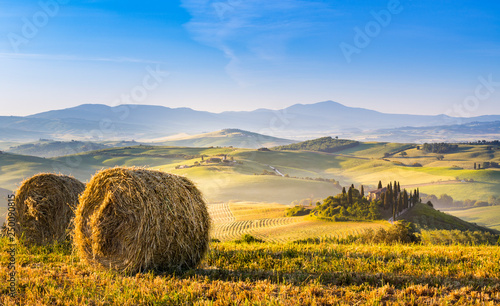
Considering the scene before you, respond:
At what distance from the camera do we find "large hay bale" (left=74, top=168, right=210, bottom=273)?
802 centimetres

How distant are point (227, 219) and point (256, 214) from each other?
21.9 ft

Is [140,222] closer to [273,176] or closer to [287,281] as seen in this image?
[287,281]

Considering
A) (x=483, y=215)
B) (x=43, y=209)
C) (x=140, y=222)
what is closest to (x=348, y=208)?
(x=43, y=209)

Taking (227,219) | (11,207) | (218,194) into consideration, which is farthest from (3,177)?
(11,207)

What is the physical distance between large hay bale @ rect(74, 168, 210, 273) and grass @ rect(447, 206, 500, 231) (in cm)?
12555

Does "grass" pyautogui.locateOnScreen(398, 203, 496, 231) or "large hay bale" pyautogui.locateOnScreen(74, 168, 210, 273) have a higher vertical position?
"large hay bale" pyautogui.locateOnScreen(74, 168, 210, 273)

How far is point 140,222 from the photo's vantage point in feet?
26.2

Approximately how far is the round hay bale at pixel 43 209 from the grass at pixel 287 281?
2.59 m

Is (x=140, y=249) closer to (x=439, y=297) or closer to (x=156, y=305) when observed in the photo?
(x=156, y=305)

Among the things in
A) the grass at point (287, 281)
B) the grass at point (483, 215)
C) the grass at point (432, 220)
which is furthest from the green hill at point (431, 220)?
the grass at point (287, 281)

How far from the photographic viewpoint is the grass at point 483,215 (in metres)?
114

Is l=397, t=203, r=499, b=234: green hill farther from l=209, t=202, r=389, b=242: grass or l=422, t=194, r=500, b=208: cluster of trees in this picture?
l=422, t=194, r=500, b=208: cluster of trees

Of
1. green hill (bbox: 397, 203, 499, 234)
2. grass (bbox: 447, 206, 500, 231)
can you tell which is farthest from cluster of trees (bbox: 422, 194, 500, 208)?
green hill (bbox: 397, 203, 499, 234)

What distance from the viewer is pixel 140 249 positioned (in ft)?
26.1
